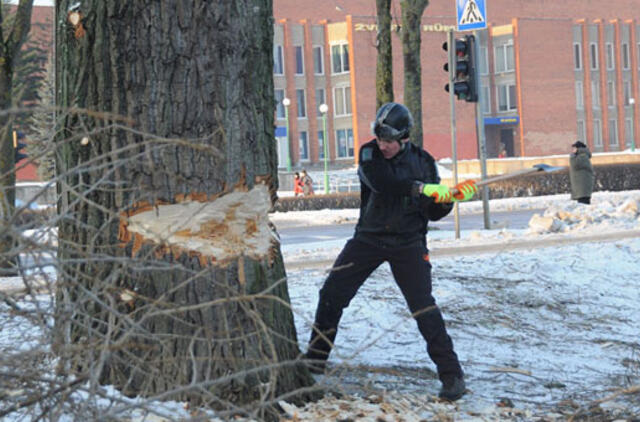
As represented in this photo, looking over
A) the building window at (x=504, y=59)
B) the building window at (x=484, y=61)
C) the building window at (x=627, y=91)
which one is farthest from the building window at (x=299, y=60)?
the building window at (x=627, y=91)

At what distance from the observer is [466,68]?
46.7 feet

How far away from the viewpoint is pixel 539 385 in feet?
18.9

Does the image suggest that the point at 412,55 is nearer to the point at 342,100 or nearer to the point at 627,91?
the point at 342,100

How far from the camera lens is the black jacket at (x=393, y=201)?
5.57 metres

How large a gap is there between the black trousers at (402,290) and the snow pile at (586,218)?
9.52 metres

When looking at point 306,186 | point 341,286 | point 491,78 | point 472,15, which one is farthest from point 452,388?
point 491,78

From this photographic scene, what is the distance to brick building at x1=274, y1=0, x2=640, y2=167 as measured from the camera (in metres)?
59.8

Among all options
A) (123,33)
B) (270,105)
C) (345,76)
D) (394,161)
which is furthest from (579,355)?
(345,76)

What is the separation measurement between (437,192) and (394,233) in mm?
364

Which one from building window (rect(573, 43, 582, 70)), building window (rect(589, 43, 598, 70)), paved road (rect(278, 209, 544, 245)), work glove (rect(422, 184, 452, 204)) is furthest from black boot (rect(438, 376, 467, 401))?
building window (rect(589, 43, 598, 70))

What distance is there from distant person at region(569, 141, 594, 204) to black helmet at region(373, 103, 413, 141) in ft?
39.2

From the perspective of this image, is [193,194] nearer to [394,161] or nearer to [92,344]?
[394,161]

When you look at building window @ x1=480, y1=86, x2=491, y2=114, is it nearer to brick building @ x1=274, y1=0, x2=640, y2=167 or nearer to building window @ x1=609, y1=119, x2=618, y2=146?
brick building @ x1=274, y1=0, x2=640, y2=167

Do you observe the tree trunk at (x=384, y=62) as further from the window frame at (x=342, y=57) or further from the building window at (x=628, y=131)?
the building window at (x=628, y=131)
